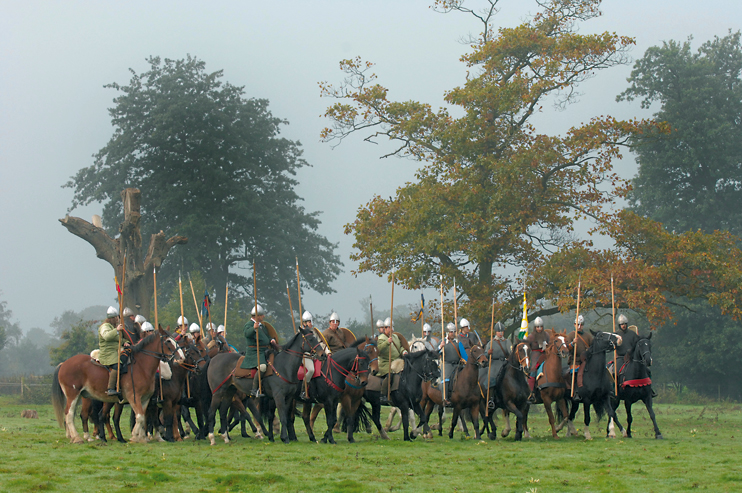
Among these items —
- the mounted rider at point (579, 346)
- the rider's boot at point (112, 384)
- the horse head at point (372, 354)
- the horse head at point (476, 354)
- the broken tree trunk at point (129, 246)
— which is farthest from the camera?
the broken tree trunk at point (129, 246)

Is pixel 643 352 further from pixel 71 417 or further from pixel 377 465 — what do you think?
pixel 71 417

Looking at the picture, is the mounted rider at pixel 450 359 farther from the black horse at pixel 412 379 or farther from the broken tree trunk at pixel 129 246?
the broken tree trunk at pixel 129 246

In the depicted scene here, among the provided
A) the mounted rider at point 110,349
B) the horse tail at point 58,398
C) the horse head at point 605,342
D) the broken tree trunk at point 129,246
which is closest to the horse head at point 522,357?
the horse head at point 605,342

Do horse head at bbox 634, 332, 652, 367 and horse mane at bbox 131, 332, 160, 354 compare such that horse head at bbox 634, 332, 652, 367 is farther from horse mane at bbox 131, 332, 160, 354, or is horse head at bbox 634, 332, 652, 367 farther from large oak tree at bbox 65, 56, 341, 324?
large oak tree at bbox 65, 56, 341, 324

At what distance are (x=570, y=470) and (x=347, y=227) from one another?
839 inches

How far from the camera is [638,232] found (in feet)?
92.8

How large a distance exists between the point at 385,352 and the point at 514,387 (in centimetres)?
291

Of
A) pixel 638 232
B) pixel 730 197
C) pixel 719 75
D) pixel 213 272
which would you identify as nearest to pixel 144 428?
pixel 638 232

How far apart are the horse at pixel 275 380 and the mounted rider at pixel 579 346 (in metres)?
5.75

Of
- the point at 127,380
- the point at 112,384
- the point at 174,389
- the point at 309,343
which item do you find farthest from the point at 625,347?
the point at 112,384

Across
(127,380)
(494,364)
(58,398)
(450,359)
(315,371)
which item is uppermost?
(450,359)

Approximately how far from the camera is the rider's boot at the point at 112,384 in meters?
15.5

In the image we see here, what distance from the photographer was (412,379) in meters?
16.8

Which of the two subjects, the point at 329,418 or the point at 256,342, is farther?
the point at 329,418
